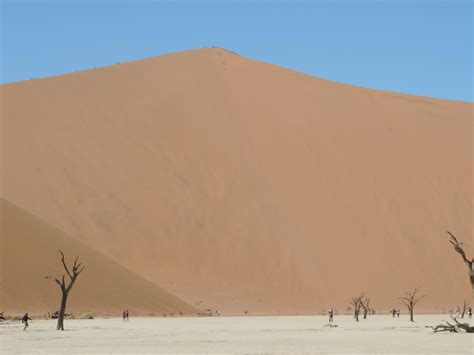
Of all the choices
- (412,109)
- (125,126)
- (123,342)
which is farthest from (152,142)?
(123,342)

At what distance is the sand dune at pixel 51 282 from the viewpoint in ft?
139

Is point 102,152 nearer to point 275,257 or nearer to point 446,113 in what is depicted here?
point 275,257

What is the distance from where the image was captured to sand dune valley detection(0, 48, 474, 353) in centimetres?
5525

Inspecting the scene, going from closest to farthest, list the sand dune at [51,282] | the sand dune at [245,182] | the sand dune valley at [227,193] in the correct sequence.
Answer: the sand dune at [51,282]
the sand dune valley at [227,193]
the sand dune at [245,182]

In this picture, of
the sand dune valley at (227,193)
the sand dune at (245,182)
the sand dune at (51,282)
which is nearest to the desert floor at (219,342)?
the sand dune at (51,282)

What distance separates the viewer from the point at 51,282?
145 ft

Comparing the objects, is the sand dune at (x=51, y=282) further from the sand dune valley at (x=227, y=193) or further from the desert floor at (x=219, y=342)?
the desert floor at (x=219, y=342)

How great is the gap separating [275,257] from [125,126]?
57.6 feet

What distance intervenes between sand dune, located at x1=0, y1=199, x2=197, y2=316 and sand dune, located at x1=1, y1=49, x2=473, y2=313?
5.65 meters

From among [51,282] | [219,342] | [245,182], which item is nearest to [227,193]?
[245,182]

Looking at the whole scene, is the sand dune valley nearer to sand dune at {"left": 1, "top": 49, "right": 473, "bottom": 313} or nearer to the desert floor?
sand dune at {"left": 1, "top": 49, "right": 473, "bottom": 313}

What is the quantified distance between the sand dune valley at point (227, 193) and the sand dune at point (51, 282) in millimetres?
109

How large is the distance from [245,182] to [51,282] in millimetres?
24814

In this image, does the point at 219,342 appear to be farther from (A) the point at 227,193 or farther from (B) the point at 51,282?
(A) the point at 227,193
